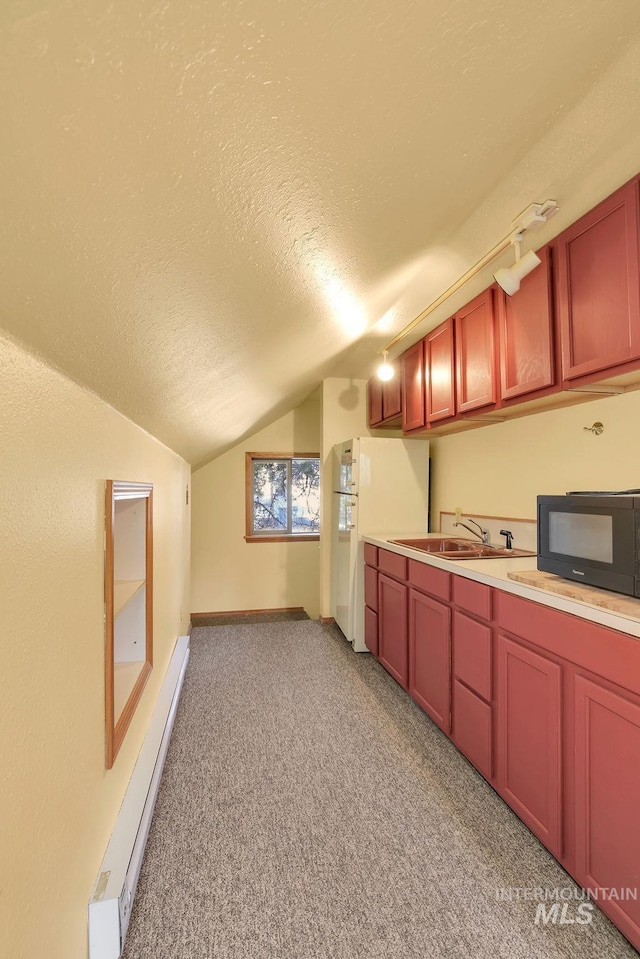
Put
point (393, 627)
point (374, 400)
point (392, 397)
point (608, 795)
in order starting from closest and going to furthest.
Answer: point (608, 795) < point (393, 627) < point (392, 397) < point (374, 400)

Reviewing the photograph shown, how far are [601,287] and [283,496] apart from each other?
3.70 meters

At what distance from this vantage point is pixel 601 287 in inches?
58.2

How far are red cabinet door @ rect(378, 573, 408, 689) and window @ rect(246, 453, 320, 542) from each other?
195cm

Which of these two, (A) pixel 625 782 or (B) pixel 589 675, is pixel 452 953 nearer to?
(A) pixel 625 782

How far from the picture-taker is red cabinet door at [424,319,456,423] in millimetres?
2498

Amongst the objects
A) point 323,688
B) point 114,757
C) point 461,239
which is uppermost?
point 461,239

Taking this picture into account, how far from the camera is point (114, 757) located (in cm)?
125

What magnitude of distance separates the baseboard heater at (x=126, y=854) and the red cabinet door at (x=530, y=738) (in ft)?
4.38

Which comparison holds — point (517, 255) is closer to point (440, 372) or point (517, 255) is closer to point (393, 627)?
point (440, 372)

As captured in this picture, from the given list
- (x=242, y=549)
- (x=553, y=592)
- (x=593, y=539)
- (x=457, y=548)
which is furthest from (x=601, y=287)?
(x=242, y=549)

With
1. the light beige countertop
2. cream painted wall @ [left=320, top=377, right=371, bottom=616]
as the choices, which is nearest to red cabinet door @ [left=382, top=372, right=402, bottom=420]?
cream painted wall @ [left=320, top=377, right=371, bottom=616]

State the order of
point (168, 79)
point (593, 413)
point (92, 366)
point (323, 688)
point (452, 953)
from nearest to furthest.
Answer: point (168, 79) < point (92, 366) < point (452, 953) < point (593, 413) < point (323, 688)

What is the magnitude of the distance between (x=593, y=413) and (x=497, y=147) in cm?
134

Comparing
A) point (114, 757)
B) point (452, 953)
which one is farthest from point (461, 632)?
point (114, 757)
